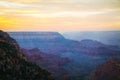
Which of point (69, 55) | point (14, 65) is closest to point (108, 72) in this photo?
point (69, 55)

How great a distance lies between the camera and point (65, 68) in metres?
9.06

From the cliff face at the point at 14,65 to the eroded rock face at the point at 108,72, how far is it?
1356mm

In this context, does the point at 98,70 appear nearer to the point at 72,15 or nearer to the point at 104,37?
the point at 104,37

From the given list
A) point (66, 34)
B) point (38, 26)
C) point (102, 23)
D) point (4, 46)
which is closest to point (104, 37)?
point (102, 23)

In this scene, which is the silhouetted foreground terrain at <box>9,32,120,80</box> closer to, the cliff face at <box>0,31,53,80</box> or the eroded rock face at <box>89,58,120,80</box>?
the eroded rock face at <box>89,58,120,80</box>

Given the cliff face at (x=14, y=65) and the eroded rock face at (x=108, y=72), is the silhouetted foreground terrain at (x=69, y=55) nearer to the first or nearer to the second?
the eroded rock face at (x=108, y=72)

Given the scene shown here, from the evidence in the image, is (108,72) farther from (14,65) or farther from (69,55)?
(14,65)

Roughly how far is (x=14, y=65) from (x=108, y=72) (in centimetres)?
286

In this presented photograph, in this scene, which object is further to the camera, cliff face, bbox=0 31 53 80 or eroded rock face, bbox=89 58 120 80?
eroded rock face, bbox=89 58 120 80

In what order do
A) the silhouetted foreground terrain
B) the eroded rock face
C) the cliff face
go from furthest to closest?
the eroded rock face → the silhouetted foreground terrain → the cliff face

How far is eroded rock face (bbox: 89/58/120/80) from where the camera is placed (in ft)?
29.2

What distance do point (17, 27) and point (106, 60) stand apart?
2.53 m

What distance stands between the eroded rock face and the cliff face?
1356 millimetres

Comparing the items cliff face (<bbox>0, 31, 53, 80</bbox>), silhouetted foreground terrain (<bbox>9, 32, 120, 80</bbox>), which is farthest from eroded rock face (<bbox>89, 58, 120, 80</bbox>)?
cliff face (<bbox>0, 31, 53, 80</bbox>)
